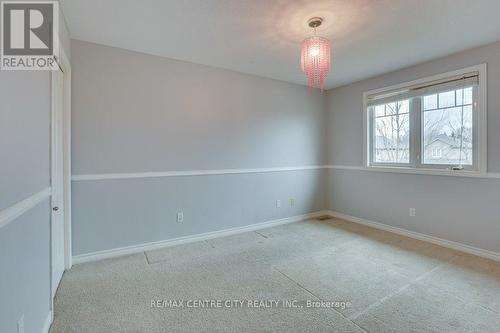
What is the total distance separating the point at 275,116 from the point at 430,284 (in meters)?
2.94

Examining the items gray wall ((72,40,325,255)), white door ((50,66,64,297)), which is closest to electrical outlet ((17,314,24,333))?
white door ((50,66,64,297))

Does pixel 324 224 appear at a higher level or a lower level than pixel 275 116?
lower

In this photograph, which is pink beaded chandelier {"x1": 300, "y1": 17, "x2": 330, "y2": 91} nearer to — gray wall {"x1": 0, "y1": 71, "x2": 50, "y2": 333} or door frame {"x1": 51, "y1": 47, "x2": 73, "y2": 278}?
gray wall {"x1": 0, "y1": 71, "x2": 50, "y2": 333}

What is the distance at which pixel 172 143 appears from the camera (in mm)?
3162

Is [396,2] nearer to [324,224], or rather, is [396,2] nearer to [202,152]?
[202,152]

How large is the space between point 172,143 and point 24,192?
1932mm

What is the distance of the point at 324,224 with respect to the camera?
4.10 metres

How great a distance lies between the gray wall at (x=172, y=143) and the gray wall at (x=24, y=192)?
983 mm

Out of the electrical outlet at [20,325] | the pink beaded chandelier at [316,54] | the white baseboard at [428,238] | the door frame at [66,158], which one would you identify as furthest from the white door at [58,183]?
the white baseboard at [428,238]

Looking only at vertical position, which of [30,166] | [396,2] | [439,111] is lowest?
[30,166]

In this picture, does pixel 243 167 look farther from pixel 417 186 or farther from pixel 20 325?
pixel 20 325

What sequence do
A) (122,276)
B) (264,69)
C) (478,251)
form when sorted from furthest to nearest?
(264,69), (478,251), (122,276)

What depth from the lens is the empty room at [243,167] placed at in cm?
170

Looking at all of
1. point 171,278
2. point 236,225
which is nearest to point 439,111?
point 236,225
